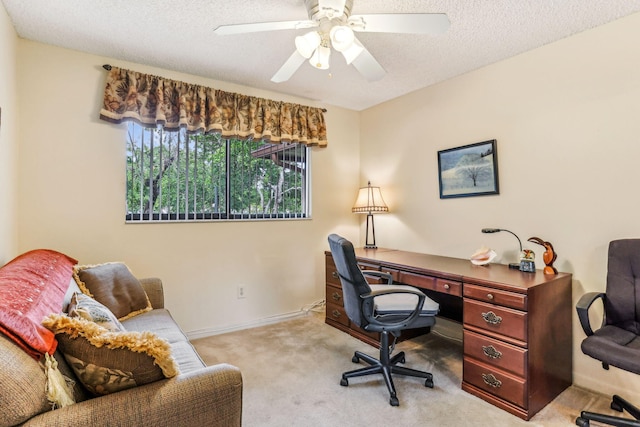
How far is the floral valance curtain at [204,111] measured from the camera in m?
2.60

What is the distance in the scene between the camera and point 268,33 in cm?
226

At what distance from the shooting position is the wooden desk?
1864 mm

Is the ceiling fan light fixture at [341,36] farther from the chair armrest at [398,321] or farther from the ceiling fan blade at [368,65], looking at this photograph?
the chair armrest at [398,321]

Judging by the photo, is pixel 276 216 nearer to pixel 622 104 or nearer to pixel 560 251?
pixel 560 251

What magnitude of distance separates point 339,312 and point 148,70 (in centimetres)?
275

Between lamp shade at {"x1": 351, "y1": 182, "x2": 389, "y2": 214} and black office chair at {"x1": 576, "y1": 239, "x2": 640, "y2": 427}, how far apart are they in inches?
75.3

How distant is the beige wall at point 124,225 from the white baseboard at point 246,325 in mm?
29

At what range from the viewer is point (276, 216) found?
11.4 ft

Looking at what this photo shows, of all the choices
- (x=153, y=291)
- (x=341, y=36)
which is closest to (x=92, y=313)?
(x=153, y=291)

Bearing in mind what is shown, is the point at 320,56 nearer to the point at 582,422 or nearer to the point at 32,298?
the point at 32,298

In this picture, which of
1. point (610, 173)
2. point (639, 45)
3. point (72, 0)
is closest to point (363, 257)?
point (610, 173)

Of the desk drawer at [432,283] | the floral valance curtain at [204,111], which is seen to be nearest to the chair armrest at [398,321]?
the desk drawer at [432,283]

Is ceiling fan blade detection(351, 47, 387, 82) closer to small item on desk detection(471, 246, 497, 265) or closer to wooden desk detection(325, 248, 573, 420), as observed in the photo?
wooden desk detection(325, 248, 573, 420)

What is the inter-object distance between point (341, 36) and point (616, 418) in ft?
7.76
